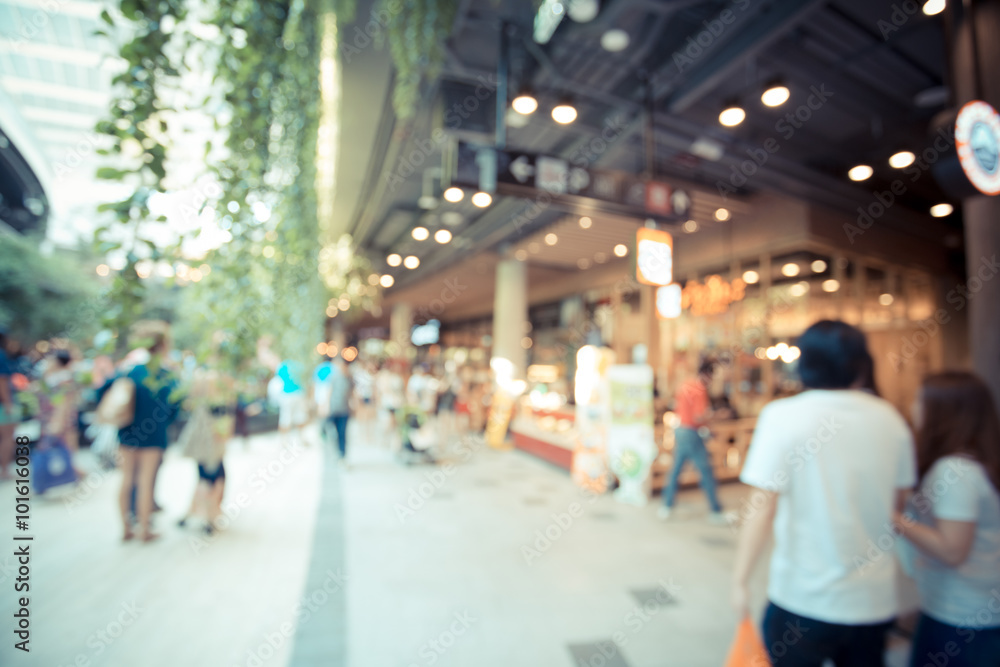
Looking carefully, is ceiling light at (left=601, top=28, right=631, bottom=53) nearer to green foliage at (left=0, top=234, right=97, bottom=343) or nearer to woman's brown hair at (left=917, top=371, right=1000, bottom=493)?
woman's brown hair at (left=917, top=371, right=1000, bottom=493)

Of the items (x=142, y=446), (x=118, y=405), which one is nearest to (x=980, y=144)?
(x=118, y=405)

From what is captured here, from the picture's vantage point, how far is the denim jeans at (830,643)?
1.30 meters

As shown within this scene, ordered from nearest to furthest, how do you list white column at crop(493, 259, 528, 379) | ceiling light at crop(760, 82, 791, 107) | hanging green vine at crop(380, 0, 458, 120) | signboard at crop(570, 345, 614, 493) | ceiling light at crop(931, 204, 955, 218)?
hanging green vine at crop(380, 0, 458, 120) → ceiling light at crop(760, 82, 791, 107) → signboard at crop(570, 345, 614, 493) → ceiling light at crop(931, 204, 955, 218) → white column at crop(493, 259, 528, 379)

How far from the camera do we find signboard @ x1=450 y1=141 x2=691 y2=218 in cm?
418

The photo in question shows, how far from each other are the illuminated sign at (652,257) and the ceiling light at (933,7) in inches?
102

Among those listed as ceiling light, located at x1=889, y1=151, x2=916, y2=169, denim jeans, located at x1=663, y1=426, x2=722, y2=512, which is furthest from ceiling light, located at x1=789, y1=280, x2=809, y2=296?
denim jeans, located at x1=663, y1=426, x2=722, y2=512

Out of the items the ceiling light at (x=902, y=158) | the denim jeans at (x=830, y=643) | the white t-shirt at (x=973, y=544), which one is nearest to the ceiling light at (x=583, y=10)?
the white t-shirt at (x=973, y=544)

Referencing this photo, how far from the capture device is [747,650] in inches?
52.6

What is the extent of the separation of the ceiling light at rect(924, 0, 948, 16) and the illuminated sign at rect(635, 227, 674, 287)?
260 centimetres

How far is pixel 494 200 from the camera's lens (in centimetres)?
885

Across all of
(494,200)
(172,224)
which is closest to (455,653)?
(172,224)

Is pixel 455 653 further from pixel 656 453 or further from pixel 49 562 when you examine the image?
pixel 656 453

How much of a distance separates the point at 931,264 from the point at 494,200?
354 inches

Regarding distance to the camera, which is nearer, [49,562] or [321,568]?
[49,562]
